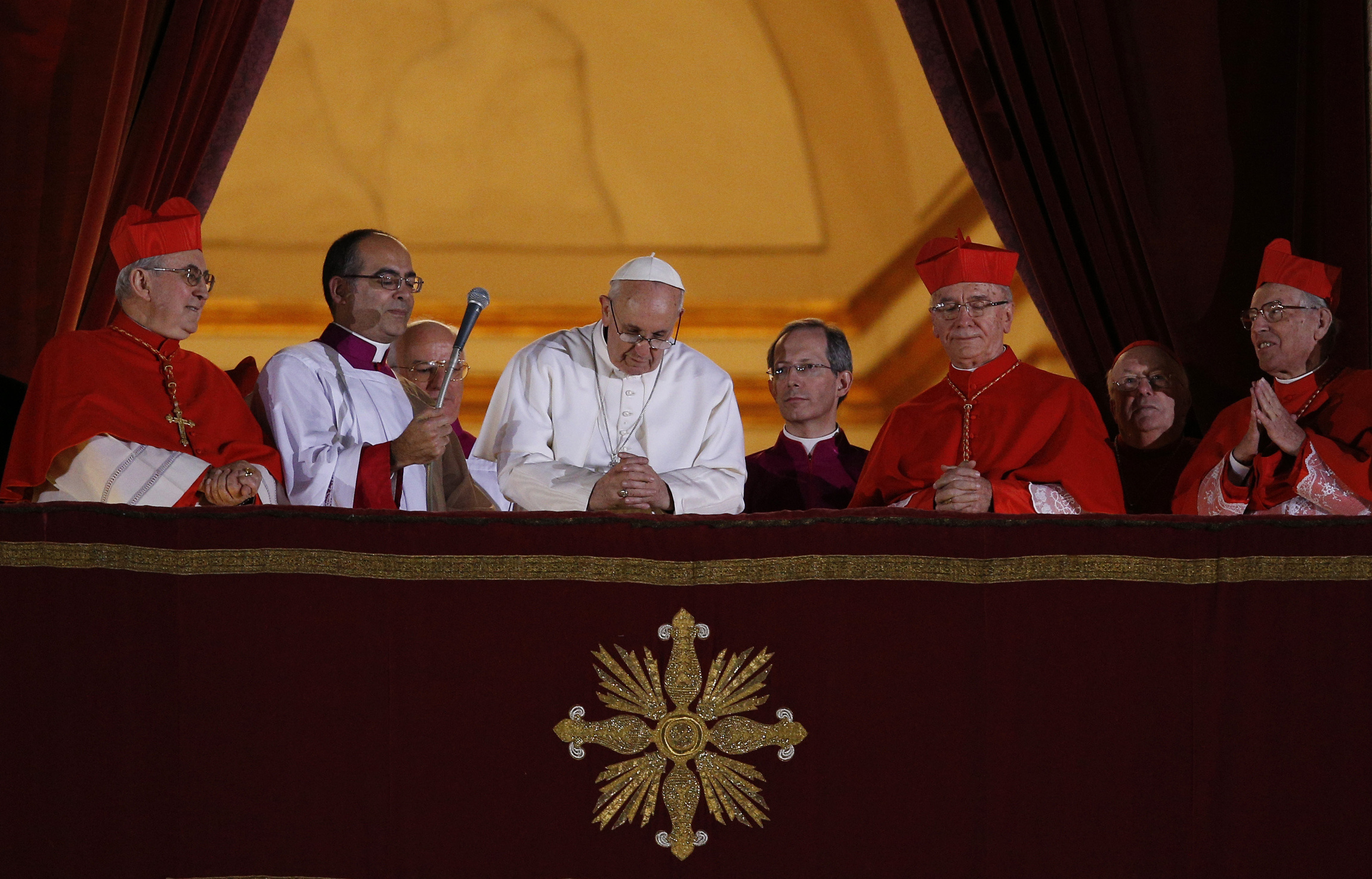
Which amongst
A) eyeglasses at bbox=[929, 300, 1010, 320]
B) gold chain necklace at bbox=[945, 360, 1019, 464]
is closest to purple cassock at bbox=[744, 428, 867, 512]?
gold chain necklace at bbox=[945, 360, 1019, 464]

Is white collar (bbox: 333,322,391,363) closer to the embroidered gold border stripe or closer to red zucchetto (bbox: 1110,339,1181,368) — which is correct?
the embroidered gold border stripe

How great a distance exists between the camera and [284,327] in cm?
527

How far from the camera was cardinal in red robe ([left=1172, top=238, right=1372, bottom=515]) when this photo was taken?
299 cm

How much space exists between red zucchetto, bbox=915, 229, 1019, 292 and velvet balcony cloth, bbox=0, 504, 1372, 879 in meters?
1.04

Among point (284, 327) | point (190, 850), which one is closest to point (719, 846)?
point (190, 850)

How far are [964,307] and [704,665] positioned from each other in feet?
4.38

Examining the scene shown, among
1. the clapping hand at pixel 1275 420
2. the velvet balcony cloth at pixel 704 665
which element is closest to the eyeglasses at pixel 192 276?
the velvet balcony cloth at pixel 704 665

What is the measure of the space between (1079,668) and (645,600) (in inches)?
29.7

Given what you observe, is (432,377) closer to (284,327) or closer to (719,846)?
(284,327)

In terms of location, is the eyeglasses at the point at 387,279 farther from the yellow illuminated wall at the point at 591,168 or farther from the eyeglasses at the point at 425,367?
the yellow illuminated wall at the point at 591,168

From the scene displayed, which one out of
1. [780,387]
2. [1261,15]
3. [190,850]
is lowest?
[190,850]

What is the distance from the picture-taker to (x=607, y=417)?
3.30 metres

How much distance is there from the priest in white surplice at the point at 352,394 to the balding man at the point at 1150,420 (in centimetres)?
175

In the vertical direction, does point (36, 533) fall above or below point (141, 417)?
below
